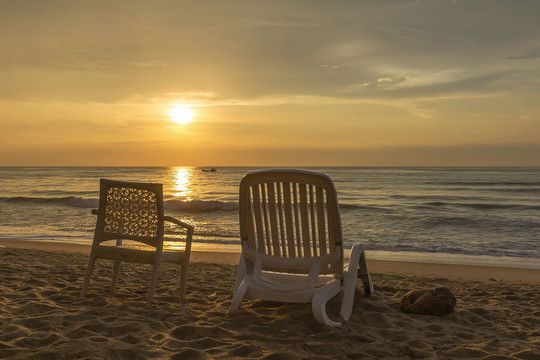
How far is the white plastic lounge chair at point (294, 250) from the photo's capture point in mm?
3682

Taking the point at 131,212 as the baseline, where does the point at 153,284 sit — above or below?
below

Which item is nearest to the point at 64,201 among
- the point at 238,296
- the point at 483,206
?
the point at 483,206

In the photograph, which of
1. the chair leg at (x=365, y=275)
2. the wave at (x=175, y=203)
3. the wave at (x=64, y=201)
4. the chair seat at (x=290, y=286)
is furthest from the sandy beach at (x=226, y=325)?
the wave at (x=64, y=201)

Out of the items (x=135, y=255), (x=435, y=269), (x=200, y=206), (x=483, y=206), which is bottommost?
(x=200, y=206)

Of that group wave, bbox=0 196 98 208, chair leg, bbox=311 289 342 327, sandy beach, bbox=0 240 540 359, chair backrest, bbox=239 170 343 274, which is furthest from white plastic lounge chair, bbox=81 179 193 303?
wave, bbox=0 196 98 208

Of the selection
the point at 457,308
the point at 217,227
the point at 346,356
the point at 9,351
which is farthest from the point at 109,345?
the point at 217,227

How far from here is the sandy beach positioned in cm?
315

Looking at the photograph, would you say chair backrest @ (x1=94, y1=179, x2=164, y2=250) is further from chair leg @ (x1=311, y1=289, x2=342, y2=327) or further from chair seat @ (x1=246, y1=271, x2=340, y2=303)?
chair leg @ (x1=311, y1=289, x2=342, y2=327)

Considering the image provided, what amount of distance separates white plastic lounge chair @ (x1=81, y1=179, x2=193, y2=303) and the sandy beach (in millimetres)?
443

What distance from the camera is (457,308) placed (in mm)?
4441

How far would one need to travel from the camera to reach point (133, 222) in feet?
14.1

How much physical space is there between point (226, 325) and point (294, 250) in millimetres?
828

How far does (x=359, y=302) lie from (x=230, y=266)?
10.5ft

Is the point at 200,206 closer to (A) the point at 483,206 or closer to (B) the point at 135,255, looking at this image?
(A) the point at 483,206
